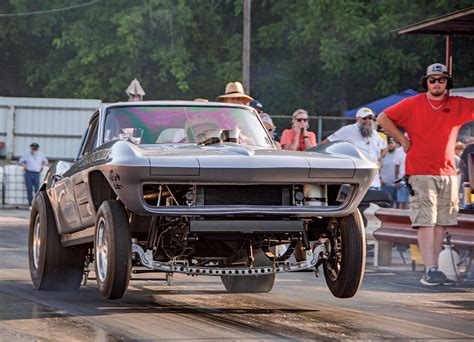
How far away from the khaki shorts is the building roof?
1.74m

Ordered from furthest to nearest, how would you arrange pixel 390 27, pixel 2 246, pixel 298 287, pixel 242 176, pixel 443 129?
pixel 390 27, pixel 2 246, pixel 443 129, pixel 298 287, pixel 242 176

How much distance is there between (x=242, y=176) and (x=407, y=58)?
3086cm

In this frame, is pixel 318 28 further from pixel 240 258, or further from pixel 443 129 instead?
pixel 240 258

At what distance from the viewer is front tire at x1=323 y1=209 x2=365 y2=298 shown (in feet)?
26.7

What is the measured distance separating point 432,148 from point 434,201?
1.58 feet

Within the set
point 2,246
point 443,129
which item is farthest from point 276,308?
point 2,246

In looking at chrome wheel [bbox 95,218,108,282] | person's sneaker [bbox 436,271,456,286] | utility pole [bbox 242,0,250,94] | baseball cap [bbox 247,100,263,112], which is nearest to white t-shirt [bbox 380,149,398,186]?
baseball cap [bbox 247,100,263,112]

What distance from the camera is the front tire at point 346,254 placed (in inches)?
320

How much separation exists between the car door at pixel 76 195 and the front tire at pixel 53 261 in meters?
0.13

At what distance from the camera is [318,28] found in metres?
39.1

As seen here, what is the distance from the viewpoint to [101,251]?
320 inches

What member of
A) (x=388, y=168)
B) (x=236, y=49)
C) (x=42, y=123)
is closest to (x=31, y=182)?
(x=42, y=123)

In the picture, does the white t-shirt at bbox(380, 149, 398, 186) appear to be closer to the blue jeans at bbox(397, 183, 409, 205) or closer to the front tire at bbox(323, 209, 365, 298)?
the blue jeans at bbox(397, 183, 409, 205)

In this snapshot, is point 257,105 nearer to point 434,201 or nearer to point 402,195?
point 434,201
